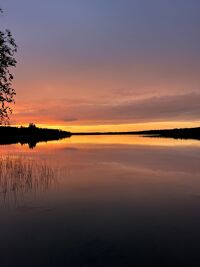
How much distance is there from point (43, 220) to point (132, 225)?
13.7ft

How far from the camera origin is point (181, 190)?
76.5 feet

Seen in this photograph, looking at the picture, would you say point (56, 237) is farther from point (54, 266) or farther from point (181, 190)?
point (181, 190)

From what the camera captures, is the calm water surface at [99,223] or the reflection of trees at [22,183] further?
the reflection of trees at [22,183]

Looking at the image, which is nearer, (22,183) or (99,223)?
(99,223)

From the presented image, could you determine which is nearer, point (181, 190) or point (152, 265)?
point (152, 265)

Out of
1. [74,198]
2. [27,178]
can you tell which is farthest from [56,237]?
[27,178]

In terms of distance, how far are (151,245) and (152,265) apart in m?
1.79

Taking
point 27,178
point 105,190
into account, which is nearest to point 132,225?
point 105,190

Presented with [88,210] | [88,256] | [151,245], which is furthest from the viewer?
[88,210]

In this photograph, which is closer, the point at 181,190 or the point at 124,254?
the point at 124,254

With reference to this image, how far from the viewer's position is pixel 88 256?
1102cm

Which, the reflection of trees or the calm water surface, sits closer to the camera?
the calm water surface

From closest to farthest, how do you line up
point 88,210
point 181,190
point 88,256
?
1. point 88,256
2. point 88,210
3. point 181,190

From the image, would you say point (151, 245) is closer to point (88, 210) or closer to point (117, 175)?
point (88, 210)
